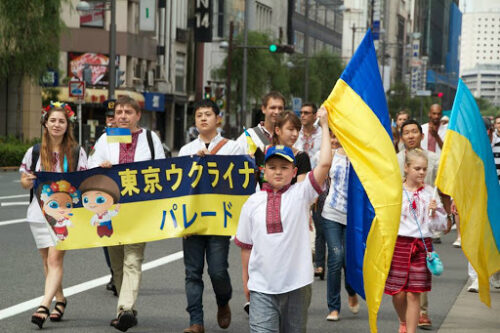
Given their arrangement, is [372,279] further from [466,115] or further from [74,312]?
[74,312]

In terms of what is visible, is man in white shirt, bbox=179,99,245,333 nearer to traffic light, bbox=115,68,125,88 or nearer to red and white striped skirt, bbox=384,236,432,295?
red and white striped skirt, bbox=384,236,432,295

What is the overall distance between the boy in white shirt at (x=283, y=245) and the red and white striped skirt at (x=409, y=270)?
4.43 ft

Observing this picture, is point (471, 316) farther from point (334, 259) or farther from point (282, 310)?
point (282, 310)

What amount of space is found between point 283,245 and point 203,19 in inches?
1889

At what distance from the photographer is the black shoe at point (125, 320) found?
745 cm

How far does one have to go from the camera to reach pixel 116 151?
8.16 metres

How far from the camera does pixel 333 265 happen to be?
8367 millimetres

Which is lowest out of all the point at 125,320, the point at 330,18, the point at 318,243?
the point at 125,320

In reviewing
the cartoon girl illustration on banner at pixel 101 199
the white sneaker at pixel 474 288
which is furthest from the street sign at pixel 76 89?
the cartoon girl illustration on banner at pixel 101 199

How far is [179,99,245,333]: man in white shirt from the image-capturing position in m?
7.49

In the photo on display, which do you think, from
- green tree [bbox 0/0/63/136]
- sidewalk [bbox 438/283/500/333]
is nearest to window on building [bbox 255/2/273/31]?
green tree [bbox 0/0/63/136]

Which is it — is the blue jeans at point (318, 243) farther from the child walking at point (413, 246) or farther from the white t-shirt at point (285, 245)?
the white t-shirt at point (285, 245)

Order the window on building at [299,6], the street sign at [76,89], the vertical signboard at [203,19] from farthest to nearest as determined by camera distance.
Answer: the window on building at [299,6] < the vertical signboard at [203,19] < the street sign at [76,89]

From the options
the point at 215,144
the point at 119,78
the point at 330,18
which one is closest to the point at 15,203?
the point at 215,144
